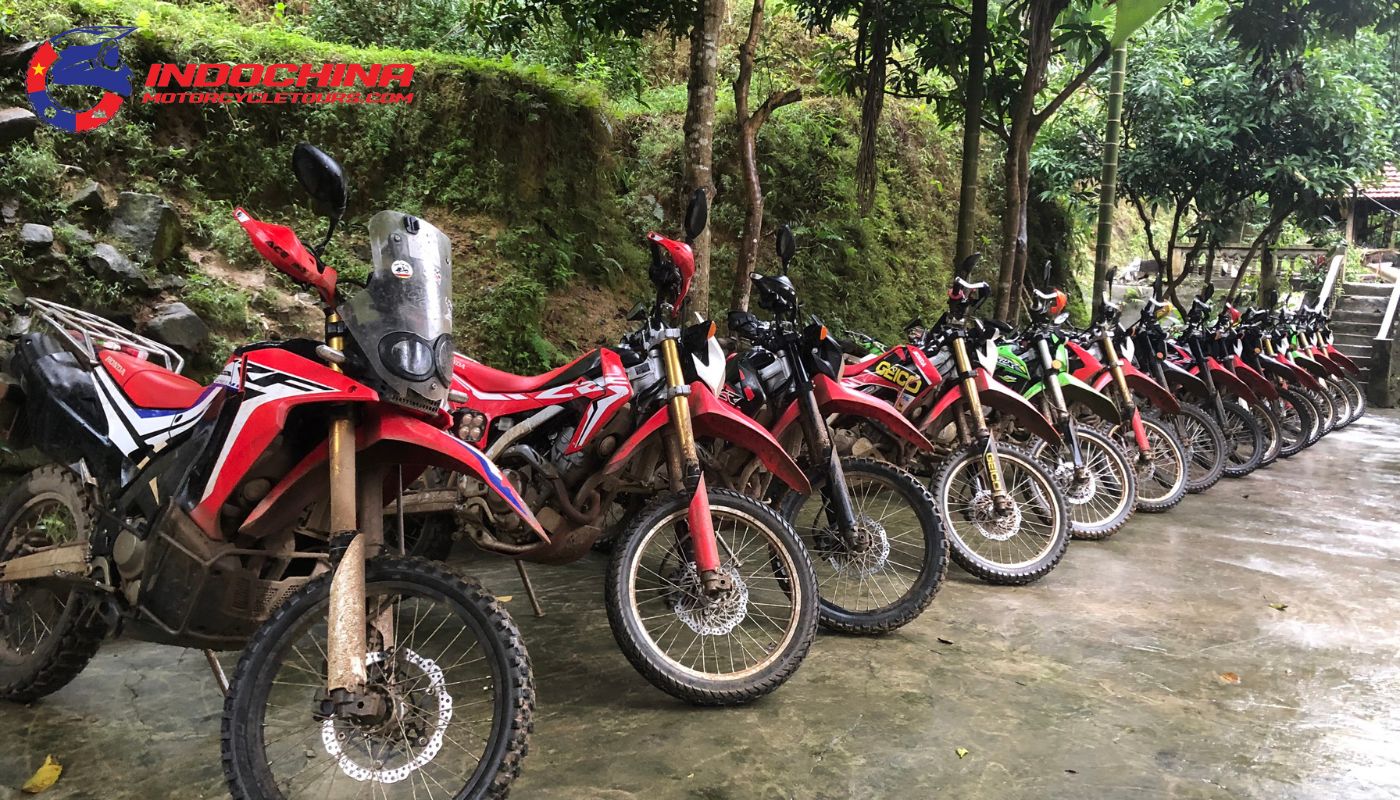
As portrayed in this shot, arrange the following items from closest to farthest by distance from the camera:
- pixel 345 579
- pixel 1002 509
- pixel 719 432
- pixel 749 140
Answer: pixel 345 579 < pixel 719 432 < pixel 1002 509 < pixel 749 140

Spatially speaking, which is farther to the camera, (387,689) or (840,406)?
(840,406)

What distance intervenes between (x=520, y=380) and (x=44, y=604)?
5.30ft

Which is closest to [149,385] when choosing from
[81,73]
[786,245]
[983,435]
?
[786,245]

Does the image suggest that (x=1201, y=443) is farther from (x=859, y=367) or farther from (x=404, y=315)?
(x=404, y=315)

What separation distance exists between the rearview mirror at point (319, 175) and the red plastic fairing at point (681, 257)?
1229 millimetres

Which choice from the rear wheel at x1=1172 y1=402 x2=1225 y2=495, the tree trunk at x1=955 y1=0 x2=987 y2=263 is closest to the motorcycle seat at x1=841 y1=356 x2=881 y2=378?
the tree trunk at x1=955 y1=0 x2=987 y2=263

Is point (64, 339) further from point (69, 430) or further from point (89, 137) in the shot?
point (89, 137)

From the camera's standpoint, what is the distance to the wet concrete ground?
230cm

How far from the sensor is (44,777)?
7.30 feet

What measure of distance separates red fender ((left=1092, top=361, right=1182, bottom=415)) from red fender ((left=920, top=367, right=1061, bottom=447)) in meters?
1.36

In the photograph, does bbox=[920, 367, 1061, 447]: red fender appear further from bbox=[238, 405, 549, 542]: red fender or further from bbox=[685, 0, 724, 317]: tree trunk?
bbox=[238, 405, 549, 542]: red fender

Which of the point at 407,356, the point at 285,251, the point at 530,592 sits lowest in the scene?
the point at 530,592

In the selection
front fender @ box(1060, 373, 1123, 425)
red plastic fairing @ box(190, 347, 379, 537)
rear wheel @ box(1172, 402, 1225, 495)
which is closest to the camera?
red plastic fairing @ box(190, 347, 379, 537)

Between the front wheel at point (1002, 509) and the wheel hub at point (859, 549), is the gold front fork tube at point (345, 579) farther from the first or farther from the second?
the front wheel at point (1002, 509)
